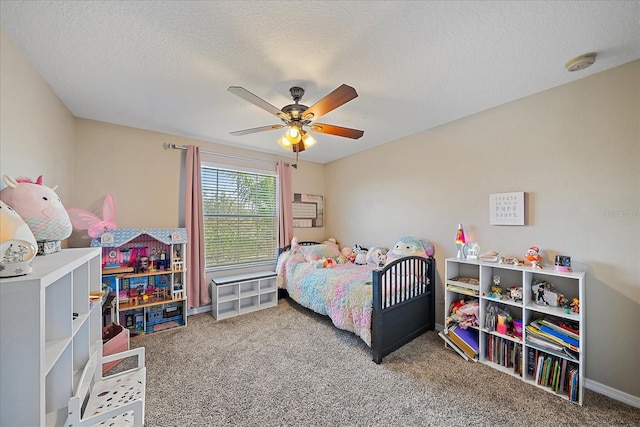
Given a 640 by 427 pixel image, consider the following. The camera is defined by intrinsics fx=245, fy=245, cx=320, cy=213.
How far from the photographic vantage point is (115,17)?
1.35 m

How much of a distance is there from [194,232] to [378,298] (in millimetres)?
2456

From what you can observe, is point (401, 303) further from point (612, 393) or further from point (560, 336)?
point (612, 393)

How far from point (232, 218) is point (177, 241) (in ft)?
2.96

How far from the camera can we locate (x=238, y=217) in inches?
148

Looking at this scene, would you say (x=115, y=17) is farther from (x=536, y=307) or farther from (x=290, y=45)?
(x=536, y=307)

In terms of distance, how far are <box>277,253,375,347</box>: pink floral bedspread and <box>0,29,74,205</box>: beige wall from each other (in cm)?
260

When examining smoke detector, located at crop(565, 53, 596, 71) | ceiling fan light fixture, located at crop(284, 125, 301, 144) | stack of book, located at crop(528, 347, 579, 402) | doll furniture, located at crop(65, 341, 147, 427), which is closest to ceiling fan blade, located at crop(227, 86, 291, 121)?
ceiling fan light fixture, located at crop(284, 125, 301, 144)

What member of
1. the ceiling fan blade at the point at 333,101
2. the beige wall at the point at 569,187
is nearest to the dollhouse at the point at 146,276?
the ceiling fan blade at the point at 333,101

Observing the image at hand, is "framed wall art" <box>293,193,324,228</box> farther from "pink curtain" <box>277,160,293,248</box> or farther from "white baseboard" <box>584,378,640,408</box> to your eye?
"white baseboard" <box>584,378,640,408</box>

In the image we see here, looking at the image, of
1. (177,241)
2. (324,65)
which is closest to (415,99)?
(324,65)

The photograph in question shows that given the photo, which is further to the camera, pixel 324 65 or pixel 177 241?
pixel 177 241

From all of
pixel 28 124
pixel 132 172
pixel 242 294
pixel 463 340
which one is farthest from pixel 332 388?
pixel 132 172

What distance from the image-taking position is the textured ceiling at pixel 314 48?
1.31 meters

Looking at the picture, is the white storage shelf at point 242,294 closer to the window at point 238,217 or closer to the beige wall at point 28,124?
the window at point 238,217
